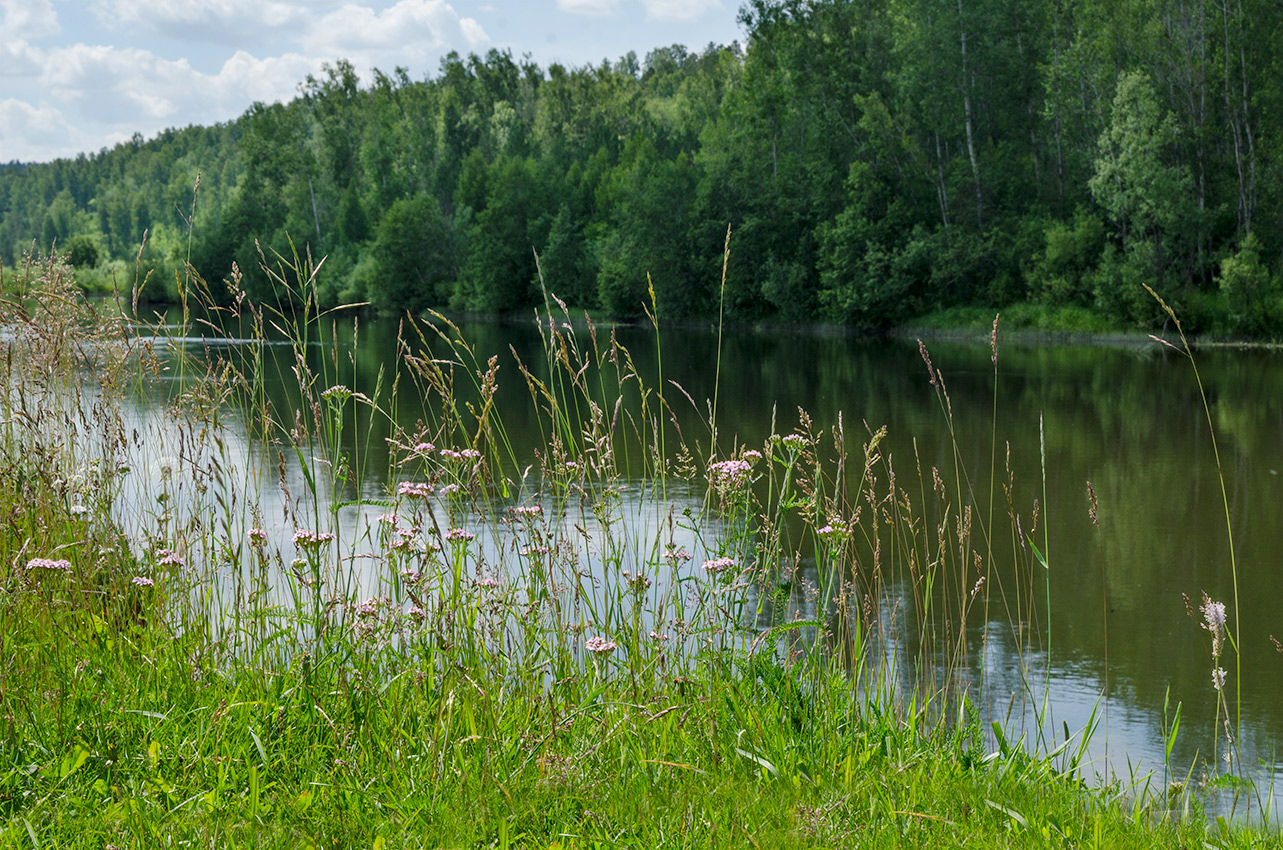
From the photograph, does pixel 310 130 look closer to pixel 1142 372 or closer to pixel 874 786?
pixel 1142 372

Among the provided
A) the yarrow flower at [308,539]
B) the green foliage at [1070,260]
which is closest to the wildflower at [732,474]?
the yarrow flower at [308,539]

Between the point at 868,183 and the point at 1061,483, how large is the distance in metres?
30.5

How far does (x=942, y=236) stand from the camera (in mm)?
40719

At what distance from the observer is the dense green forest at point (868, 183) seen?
34281mm

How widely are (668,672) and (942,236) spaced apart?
Answer: 130 ft

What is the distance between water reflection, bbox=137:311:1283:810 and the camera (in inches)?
241

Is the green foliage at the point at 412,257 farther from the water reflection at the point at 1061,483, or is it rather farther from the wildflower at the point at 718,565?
the wildflower at the point at 718,565

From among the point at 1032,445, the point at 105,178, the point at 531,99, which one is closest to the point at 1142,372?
the point at 1032,445

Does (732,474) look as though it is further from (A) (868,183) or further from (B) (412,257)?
(B) (412,257)

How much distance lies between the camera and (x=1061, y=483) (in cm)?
1321

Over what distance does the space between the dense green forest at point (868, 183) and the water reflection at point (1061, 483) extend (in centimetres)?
586

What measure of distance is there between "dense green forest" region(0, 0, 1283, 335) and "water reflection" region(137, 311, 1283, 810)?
586 centimetres

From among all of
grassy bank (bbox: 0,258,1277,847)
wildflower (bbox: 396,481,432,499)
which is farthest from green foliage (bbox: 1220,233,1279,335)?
wildflower (bbox: 396,481,432,499)

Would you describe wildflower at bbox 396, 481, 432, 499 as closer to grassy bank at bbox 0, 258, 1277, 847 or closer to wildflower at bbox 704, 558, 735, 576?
grassy bank at bbox 0, 258, 1277, 847
